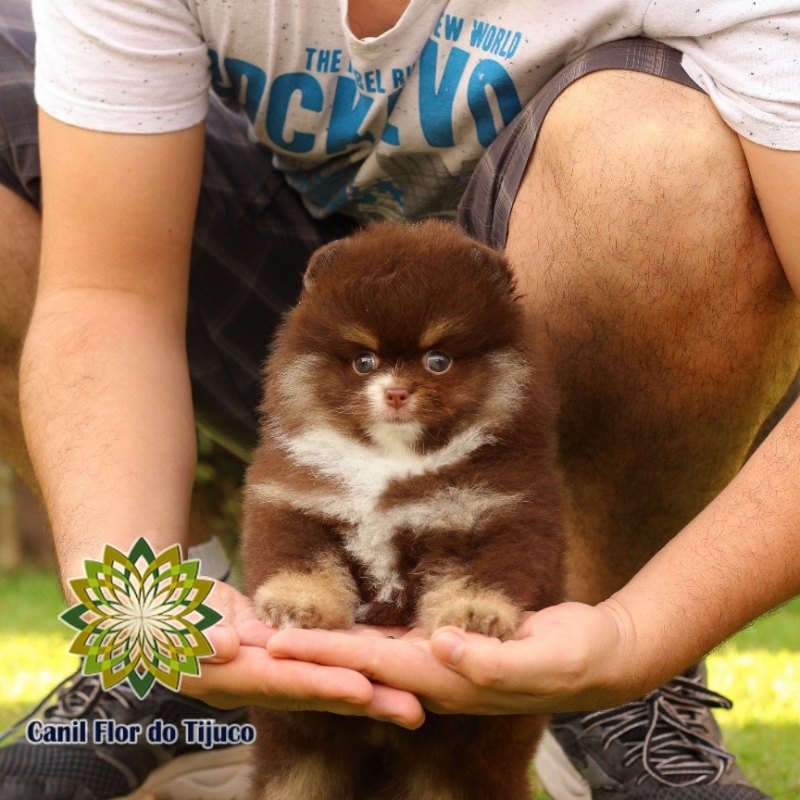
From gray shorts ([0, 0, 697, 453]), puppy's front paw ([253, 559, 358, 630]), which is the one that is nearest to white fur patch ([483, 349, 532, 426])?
puppy's front paw ([253, 559, 358, 630])

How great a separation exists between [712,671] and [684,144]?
10.3 feet

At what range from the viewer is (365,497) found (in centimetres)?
228

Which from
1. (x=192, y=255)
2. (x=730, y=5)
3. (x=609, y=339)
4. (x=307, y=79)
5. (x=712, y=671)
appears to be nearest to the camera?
(x=730, y=5)

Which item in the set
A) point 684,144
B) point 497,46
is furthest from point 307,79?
point 684,144

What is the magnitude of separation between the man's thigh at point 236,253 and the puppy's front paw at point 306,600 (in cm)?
158

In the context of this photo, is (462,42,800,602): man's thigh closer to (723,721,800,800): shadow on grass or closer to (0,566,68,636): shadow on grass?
(723,721,800,800): shadow on grass

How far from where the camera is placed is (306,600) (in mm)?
2160

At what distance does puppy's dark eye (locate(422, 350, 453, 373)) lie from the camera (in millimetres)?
2273

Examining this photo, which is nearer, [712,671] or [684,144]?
[684,144]

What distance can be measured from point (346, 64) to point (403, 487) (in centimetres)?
147

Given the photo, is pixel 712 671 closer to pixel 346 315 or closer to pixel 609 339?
pixel 609 339

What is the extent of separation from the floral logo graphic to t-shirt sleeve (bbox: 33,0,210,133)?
127cm

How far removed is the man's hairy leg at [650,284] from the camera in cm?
266

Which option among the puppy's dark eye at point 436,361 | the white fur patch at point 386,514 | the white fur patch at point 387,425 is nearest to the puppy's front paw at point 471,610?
the white fur patch at point 386,514
